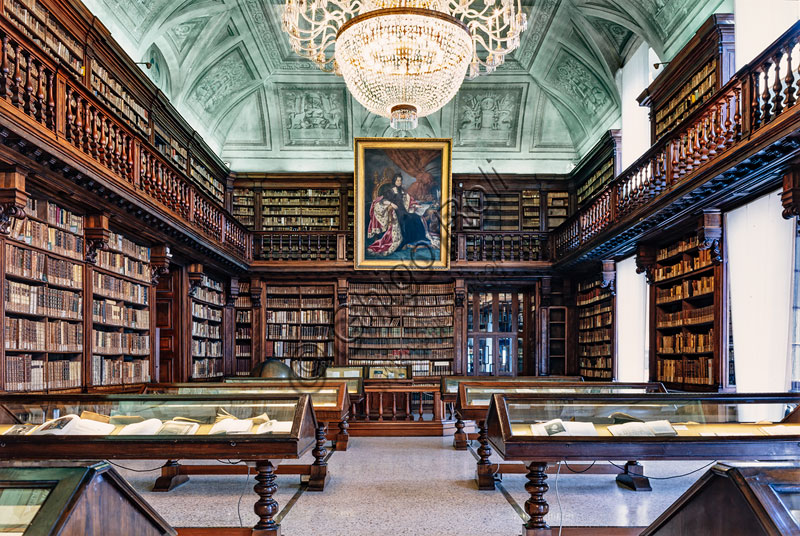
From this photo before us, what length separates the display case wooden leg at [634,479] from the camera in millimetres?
5082

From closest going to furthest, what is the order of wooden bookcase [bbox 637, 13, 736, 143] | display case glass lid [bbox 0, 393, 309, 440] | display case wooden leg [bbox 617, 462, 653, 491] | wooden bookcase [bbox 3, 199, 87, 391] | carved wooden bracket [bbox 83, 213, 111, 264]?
1. display case glass lid [bbox 0, 393, 309, 440]
2. display case wooden leg [bbox 617, 462, 653, 491]
3. wooden bookcase [bbox 3, 199, 87, 391]
4. carved wooden bracket [bbox 83, 213, 111, 264]
5. wooden bookcase [bbox 637, 13, 736, 143]

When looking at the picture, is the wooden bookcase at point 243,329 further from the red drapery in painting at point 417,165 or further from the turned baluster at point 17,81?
the turned baluster at point 17,81

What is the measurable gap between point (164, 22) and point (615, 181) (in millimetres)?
7082

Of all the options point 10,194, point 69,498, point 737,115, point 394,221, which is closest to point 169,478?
point 10,194

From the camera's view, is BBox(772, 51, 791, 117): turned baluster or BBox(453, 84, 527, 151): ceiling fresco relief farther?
BBox(453, 84, 527, 151): ceiling fresco relief

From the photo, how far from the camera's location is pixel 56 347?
5980mm

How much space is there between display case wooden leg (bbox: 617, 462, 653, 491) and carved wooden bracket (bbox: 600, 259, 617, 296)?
5.52 metres

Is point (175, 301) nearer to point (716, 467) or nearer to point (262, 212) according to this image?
point (262, 212)

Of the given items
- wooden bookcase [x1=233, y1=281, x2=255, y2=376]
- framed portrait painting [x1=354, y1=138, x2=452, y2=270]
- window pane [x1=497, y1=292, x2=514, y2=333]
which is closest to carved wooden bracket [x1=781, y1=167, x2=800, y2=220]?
framed portrait painting [x1=354, y1=138, x2=452, y2=270]

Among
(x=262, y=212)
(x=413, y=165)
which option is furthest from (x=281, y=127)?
(x=413, y=165)

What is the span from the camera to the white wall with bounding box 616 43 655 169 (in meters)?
9.82

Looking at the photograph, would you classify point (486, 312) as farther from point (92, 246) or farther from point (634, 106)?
point (92, 246)

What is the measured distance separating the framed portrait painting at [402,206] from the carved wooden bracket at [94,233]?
20.2ft

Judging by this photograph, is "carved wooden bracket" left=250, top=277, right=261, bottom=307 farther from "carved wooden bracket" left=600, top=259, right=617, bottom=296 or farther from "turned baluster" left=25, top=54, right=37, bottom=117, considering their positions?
"turned baluster" left=25, top=54, right=37, bottom=117
